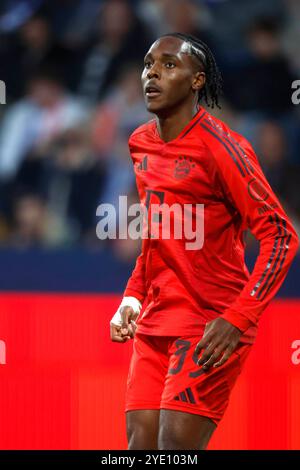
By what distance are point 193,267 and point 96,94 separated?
14.5 feet

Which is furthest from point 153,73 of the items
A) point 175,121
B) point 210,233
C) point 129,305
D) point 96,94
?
point 96,94

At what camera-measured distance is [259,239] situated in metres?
3.23

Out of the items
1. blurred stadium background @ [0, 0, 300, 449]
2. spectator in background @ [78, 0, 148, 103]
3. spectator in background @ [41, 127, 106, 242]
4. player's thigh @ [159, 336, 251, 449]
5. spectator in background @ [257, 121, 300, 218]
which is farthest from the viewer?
spectator in background @ [78, 0, 148, 103]

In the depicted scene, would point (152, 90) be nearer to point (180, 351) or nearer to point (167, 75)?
point (167, 75)

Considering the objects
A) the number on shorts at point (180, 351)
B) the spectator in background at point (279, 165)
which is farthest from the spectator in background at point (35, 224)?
the number on shorts at point (180, 351)

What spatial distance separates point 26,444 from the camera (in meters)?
4.55

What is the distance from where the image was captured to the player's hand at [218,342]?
3.11 meters

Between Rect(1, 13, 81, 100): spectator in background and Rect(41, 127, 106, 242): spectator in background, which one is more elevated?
Rect(1, 13, 81, 100): spectator in background

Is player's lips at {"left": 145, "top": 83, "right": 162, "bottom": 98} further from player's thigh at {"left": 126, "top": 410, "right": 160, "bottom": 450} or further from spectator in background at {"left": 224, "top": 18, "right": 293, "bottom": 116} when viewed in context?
spectator in background at {"left": 224, "top": 18, "right": 293, "bottom": 116}

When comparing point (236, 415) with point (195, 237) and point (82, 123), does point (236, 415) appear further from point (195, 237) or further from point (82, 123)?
point (82, 123)

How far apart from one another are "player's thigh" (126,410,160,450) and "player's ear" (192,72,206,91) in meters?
1.12

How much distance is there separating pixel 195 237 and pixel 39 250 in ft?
10.1

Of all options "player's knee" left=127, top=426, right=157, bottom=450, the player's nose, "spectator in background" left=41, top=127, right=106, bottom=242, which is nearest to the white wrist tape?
"player's knee" left=127, top=426, right=157, bottom=450

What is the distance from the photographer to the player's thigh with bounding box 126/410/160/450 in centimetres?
336
